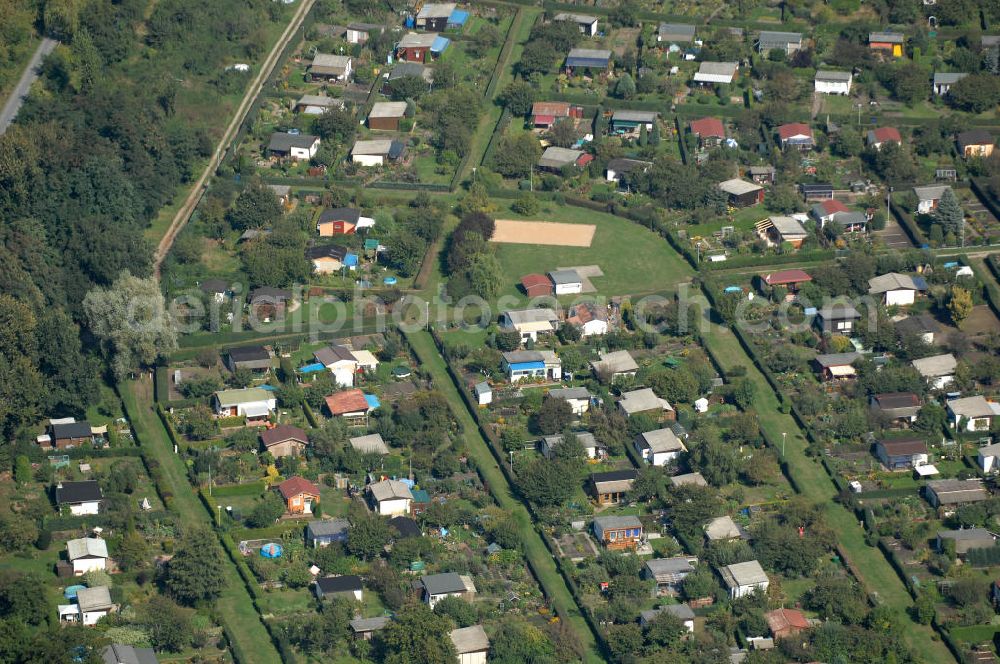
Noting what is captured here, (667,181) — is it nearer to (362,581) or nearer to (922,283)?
(922,283)

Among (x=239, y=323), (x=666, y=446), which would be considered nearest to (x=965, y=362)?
(x=666, y=446)

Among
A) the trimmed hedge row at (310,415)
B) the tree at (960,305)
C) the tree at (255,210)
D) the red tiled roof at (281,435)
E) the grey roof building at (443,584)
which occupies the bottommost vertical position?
the grey roof building at (443,584)

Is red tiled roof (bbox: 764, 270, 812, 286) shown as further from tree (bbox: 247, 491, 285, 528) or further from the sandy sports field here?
tree (bbox: 247, 491, 285, 528)

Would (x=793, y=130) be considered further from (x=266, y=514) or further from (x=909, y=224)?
(x=266, y=514)

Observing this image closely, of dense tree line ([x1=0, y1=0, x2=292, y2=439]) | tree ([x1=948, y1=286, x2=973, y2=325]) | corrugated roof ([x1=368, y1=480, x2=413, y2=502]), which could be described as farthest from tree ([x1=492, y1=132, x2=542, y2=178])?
corrugated roof ([x1=368, y1=480, x2=413, y2=502])

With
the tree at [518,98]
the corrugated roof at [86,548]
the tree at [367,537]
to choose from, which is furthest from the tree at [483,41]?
the corrugated roof at [86,548]

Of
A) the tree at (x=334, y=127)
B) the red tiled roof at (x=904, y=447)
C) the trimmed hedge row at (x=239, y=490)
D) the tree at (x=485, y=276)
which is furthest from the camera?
the tree at (x=334, y=127)

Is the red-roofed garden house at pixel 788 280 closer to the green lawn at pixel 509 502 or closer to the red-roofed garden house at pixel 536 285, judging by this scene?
the red-roofed garden house at pixel 536 285
